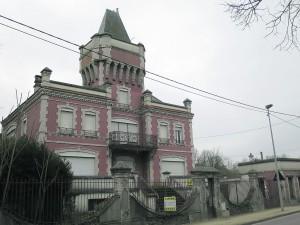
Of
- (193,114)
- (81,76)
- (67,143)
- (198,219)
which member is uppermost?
(81,76)

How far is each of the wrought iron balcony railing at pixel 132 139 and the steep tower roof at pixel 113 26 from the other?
32.5 feet

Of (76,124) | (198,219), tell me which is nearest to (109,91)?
(76,124)

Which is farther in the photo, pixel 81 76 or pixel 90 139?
pixel 81 76

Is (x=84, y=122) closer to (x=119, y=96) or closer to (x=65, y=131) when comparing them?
(x=65, y=131)

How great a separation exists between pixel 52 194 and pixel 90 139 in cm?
1322

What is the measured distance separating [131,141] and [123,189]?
1421 centimetres

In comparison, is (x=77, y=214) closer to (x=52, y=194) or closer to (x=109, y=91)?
(x=52, y=194)

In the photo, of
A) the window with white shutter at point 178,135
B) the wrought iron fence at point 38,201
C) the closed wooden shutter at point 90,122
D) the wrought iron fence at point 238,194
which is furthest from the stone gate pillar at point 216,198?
the window with white shutter at point 178,135

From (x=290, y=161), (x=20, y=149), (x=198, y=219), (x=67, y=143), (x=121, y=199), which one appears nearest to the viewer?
(x=20, y=149)

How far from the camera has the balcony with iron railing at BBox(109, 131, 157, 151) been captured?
2845 centimetres

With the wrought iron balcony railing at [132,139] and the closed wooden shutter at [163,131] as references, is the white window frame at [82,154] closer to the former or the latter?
the wrought iron balcony railing at [132,139]

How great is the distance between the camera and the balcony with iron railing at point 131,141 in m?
28.5

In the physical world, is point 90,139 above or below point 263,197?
above

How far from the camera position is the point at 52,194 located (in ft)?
46.5
